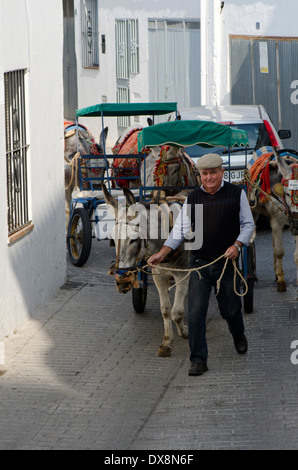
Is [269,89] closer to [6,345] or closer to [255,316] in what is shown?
[255,316]

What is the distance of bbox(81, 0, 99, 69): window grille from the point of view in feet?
93.7

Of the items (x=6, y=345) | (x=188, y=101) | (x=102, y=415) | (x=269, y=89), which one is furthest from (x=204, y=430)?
(x=188, y=101)

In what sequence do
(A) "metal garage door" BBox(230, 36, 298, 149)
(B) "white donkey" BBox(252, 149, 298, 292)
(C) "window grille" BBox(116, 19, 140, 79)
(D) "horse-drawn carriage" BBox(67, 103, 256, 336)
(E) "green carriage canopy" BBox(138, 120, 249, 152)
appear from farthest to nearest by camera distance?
(C) "window grille" BBox(116, 19, 140, 79), (A) "metal garage door" BBox(230, 36, 298, 149), (B) "white donkey" BBox(252, 149, 298, 292), (E) "green carriage canopy" BBox(138, 120, 249, 152), (D) "horse-drawn carriage" BBox(67, 103, 256, 336)

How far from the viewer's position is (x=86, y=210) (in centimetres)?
1338

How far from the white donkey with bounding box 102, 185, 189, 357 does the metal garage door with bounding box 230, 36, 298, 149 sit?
13718mm

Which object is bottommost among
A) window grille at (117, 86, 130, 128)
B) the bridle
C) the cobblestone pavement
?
the cobblestone pavement

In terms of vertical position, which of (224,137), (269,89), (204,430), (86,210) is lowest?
(204,430)

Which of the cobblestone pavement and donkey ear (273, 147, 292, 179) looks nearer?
the cobblestone pavement

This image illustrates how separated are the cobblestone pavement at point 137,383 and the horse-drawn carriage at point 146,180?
1.96ft

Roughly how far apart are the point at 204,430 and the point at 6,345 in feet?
10.2

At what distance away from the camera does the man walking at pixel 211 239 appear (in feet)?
27.7

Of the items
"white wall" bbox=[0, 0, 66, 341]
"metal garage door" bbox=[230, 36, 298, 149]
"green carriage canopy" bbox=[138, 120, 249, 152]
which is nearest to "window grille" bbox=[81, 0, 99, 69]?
"metal garage door" bbox=[230, 36, 298, 149]

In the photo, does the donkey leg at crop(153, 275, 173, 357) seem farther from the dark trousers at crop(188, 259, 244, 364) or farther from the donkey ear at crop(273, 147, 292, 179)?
the donkey ear at crop(273, 147, 292, 179)

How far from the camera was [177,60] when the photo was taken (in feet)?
80.7
